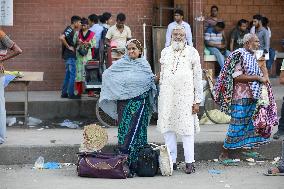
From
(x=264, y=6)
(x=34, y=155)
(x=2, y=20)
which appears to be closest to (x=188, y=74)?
(x=34, y=155)

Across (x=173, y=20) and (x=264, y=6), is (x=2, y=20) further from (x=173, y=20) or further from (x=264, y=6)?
(x=264, y=6)

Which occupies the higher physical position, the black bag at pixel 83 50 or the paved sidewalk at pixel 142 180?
the black bag at pixel 83 50

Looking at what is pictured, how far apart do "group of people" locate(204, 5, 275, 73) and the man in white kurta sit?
20.5ft

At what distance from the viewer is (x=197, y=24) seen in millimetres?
14094

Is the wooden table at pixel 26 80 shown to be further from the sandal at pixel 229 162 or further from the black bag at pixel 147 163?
the sandal at pixel 229 162

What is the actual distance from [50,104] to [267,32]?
5113 millimetres

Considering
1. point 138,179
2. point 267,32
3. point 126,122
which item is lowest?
point 138,179

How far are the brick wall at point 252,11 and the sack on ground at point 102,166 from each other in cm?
787

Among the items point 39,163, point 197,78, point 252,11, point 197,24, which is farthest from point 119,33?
point 197,78

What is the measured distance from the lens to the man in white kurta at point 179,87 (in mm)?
9656

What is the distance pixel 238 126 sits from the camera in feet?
34.3

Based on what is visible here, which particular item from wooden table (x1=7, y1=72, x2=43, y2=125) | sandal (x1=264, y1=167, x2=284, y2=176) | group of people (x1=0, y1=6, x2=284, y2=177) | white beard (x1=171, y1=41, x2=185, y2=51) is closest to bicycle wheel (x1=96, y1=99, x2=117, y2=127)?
wooden table (x1=7, y1=72, x2=43, y2=125)

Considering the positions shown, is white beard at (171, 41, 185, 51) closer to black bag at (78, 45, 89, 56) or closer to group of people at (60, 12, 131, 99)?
group of people at (60, 12, 131, 99)

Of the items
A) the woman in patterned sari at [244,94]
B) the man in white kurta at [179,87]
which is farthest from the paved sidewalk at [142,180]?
the man in white kurta at [179,87]
